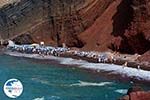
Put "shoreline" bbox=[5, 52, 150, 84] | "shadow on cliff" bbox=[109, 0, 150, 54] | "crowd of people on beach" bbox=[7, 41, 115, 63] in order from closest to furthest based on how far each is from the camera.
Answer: "shoreline" bbox=[5, 52, 150, 84] → "shadow on cliff" bbox=[109, 0, 150, 54] → "crowd of people on beach" bbox=[7, 41, 115, 63]

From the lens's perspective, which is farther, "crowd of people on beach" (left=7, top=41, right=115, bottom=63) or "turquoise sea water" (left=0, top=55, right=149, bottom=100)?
"crowd of people on beach" (left=7, top=41, right=115, bottom=63)

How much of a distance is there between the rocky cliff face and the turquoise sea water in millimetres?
13424

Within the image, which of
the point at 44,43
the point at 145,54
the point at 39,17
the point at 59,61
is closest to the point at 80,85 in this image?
the point at 145,54

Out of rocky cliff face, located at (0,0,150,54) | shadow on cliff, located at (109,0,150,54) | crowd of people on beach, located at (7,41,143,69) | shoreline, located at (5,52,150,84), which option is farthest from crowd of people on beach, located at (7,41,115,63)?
shadow on cliff, located at (109,0,150,54)

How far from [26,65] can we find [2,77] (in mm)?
14159

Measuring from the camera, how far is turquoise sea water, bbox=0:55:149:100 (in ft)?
138

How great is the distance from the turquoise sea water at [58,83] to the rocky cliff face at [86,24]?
1342 centimetres

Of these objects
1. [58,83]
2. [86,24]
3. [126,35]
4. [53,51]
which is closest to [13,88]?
[58,83]

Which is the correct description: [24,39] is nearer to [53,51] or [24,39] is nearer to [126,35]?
[53,51]

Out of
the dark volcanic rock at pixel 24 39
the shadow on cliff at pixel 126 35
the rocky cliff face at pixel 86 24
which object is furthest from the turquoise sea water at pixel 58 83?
the dark volcanic rock at pixel 24 39

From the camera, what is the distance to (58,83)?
5116 cm

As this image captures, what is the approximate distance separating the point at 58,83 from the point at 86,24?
1686 inches

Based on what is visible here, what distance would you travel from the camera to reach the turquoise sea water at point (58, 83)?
41969 mm

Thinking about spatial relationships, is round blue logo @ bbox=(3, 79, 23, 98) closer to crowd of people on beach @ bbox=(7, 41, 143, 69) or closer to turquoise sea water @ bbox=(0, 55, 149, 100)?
turquoise sea water @ bbox=(0, 55, 149, 100)
